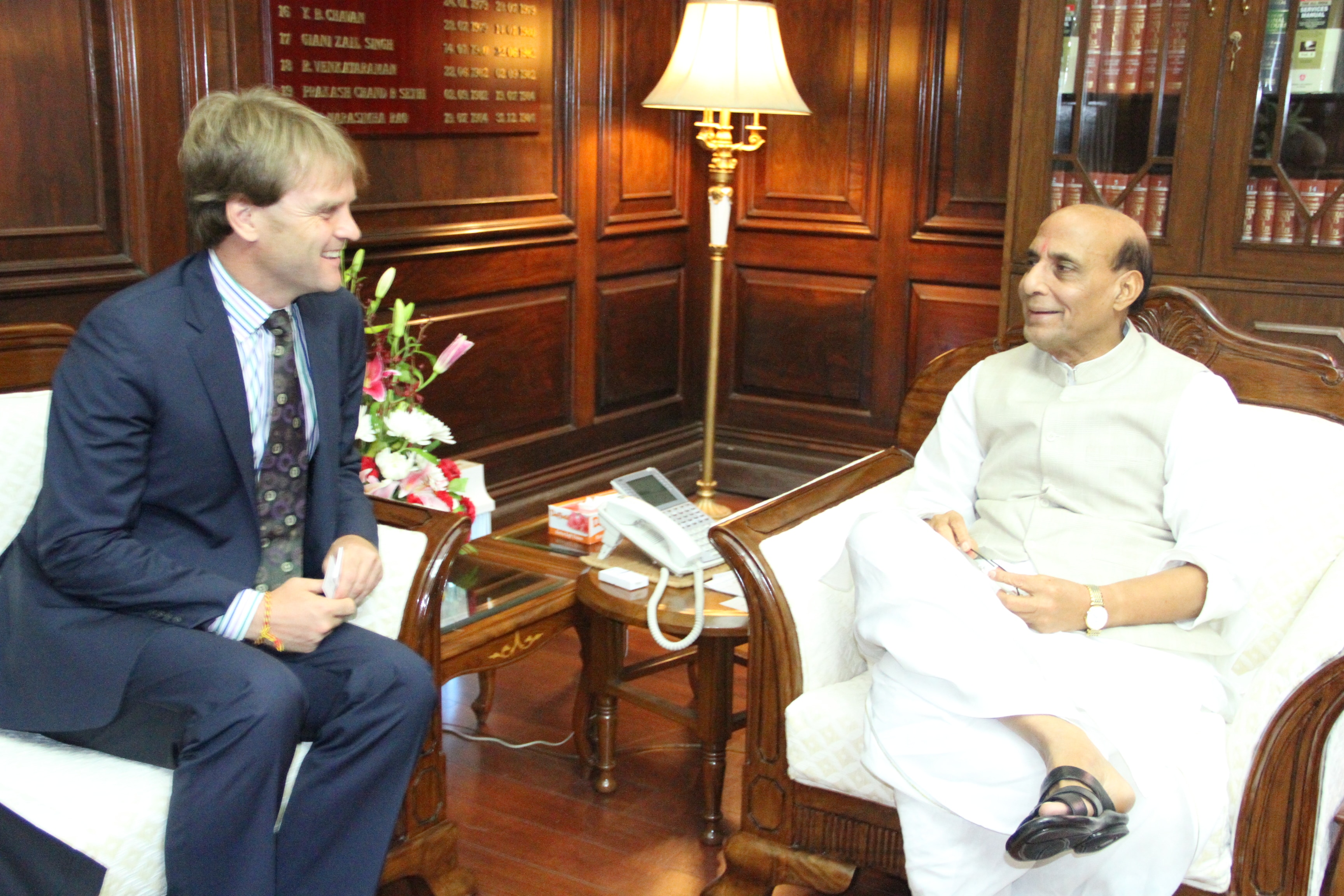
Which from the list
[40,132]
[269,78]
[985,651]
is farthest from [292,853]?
[269,78]

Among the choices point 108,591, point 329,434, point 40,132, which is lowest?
point 108,591

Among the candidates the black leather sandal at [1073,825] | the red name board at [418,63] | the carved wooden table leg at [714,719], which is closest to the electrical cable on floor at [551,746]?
the carved wooden table leg at [714,719]

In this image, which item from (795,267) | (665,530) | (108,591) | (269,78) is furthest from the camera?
(795,267)

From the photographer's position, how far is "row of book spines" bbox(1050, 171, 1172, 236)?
3531 mm

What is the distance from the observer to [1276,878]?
6.07 feet

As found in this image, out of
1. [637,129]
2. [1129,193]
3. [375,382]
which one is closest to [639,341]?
[637,129]

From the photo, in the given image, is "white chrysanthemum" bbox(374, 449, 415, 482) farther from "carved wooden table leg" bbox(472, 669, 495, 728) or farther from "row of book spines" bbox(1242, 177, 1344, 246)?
"row of book spines" bbox(1242, 177, 1344, 246)

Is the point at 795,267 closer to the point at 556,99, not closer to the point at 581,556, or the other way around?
the point at 556,99

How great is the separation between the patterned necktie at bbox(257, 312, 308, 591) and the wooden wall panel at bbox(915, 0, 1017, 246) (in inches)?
109

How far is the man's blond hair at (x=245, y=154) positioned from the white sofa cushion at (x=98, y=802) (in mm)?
777

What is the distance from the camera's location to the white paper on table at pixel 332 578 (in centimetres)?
202

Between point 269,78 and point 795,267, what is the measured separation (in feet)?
7.01

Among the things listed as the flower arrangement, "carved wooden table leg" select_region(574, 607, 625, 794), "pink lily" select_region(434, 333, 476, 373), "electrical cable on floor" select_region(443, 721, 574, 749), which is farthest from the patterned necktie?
"electrical cable on floor" select_region(443, 721, 574, 749)

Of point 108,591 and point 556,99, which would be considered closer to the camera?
point 108,591
